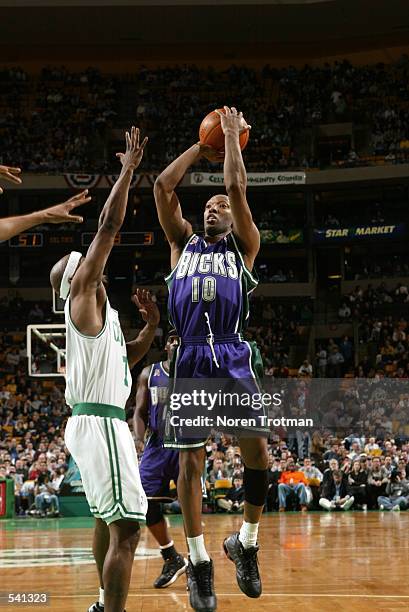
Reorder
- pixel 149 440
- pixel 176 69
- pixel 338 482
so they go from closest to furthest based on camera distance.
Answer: pixel 149 440 → pixel 338 482 → pixel 176 69

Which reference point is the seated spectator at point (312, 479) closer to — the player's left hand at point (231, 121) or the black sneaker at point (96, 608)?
the black sneaker at point (96, 608)

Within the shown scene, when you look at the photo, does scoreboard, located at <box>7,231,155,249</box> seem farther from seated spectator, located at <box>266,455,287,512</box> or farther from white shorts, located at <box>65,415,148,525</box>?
white shorts, located at <box>65,415,148,525</box>

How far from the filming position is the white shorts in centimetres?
524

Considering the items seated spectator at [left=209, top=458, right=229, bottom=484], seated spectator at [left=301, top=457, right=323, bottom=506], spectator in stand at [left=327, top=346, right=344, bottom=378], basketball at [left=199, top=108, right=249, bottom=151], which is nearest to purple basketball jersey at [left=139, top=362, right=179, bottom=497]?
basketball at [left=199, top=108, right=249, bottom=151]

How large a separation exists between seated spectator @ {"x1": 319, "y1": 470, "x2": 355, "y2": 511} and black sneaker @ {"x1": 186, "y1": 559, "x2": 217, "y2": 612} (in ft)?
37.9

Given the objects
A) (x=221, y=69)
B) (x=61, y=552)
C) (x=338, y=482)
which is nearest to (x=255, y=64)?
(x=221, y=69)

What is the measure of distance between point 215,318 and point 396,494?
12.2 metres

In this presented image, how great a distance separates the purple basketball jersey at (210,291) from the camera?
5.82 m

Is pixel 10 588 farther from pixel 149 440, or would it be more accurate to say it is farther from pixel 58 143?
pixel 58 143

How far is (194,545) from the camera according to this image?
558 cm

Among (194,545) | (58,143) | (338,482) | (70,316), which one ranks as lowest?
(338,482)

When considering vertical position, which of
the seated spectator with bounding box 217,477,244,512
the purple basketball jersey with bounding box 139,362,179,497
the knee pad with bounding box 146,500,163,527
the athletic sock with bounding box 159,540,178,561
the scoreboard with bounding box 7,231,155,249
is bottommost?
the seated spectator with bounding box 217,477,244,512

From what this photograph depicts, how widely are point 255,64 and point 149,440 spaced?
87.4 ft

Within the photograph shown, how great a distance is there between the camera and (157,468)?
8367 mm
